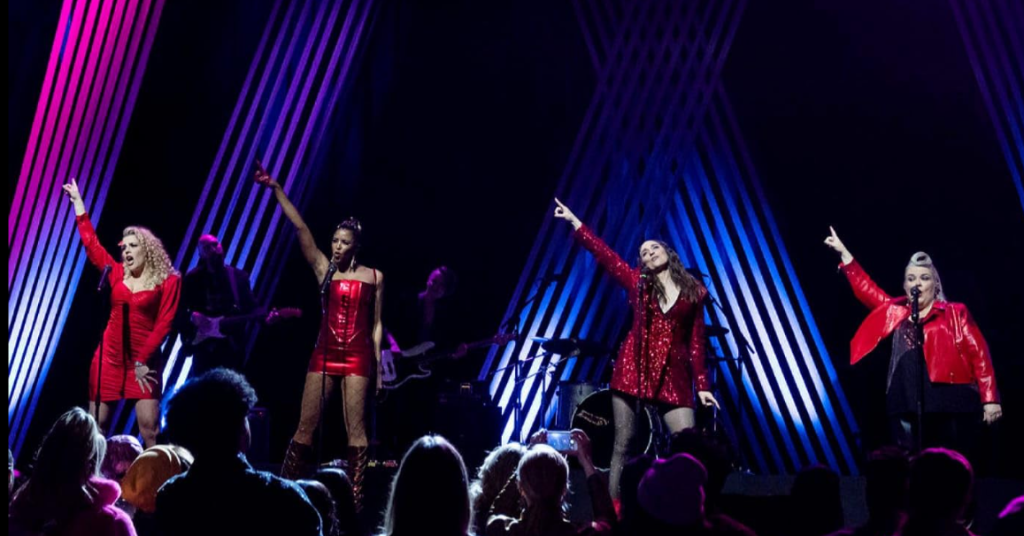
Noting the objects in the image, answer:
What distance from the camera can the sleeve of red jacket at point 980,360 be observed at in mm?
7410

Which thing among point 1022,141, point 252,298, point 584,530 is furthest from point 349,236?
point 1022,141

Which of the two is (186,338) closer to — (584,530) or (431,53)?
(431,53)

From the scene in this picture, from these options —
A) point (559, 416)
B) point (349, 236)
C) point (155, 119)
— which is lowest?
point (559, 416)

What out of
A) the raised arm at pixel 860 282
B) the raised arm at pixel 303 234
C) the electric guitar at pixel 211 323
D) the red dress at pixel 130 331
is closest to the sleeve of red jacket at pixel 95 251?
the red dress at pixel 130 331

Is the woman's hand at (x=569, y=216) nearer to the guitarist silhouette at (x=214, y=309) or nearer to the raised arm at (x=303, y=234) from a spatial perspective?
the raised arm at (x=303, y=234)

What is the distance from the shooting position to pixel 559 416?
990cm

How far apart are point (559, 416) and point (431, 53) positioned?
4077mm

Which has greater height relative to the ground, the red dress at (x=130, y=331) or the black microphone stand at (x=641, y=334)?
the black microphone stand at (x=641, y=334)

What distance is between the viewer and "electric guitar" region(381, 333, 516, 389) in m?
10.6

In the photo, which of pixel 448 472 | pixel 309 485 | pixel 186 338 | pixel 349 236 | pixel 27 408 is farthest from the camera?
pixel 27 408

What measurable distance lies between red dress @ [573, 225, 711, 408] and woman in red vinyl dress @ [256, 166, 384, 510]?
5.73ft

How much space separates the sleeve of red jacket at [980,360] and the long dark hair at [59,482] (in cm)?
597

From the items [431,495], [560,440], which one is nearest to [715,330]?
[560,440]

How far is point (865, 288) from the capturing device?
319 inches
